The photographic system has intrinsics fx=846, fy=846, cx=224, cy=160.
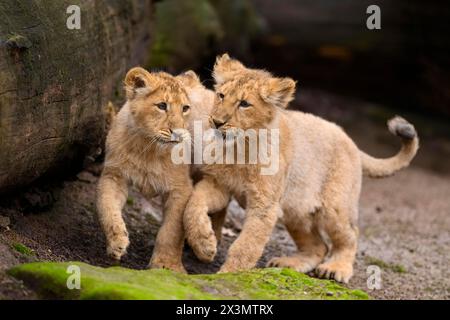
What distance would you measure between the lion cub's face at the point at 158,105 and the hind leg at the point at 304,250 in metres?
2.12

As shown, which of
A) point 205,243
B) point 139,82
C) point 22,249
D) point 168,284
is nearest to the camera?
point 168,284

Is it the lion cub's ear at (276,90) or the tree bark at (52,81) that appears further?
the lion cub's ear at (276,90)

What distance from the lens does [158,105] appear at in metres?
7.51

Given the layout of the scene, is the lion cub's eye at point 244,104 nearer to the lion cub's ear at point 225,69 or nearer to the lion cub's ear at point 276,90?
the lion cub's ear at point 276,90

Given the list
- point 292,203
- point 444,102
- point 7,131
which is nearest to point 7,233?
point 7,131

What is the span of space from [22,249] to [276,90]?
2649 mm

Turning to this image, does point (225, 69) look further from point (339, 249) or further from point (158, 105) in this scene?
point (339, 249)

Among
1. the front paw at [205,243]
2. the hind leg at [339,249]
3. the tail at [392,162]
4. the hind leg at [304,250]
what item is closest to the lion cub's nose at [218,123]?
the front paw at [205,243]

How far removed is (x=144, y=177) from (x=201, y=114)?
2.63 feet

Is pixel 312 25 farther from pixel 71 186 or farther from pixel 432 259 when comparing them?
pixel 71 186

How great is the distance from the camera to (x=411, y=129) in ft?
31.1

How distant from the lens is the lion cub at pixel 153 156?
7457 millimetres

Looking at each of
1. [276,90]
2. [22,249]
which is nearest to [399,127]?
[276,90]

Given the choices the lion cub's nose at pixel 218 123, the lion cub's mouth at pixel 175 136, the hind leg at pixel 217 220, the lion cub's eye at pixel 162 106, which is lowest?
the hind leg at pixel 217 220
